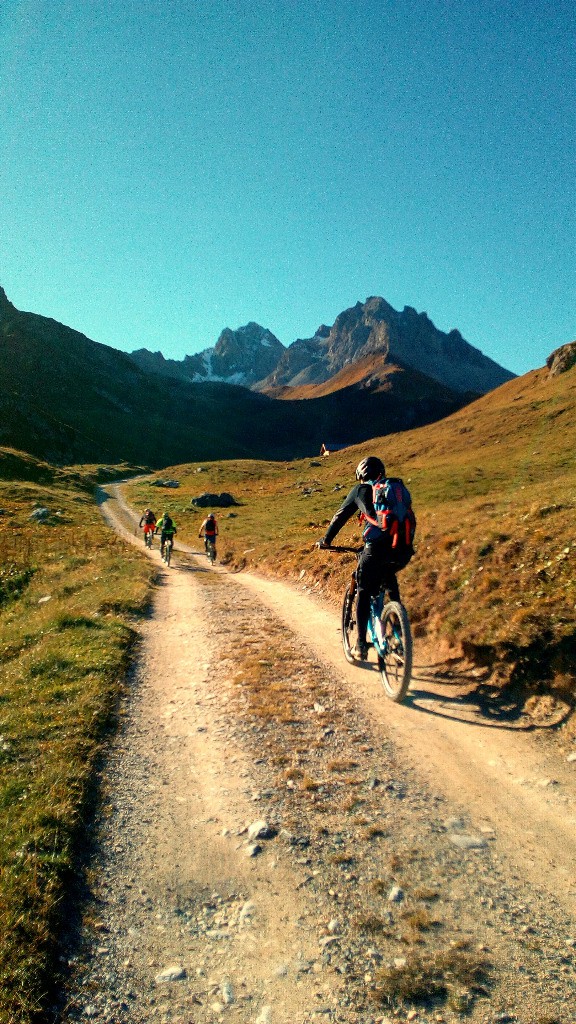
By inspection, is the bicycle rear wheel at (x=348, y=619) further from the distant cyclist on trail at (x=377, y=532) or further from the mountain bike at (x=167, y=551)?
the mountain bike at (x=167, y=551)

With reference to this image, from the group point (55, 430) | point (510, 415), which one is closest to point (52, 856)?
point (510, 415)

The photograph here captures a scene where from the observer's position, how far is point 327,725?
7.26 m

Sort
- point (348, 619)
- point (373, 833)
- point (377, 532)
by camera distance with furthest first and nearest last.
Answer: point (348, 619) < point (377, 532) < point (373, 833)

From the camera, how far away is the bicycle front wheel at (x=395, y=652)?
7637 millimetres

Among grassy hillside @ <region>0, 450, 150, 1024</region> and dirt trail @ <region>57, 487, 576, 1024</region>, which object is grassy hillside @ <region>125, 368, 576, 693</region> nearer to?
dirt trail @ <region>57, 487, 576, 1024</region>

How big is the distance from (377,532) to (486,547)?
4.45 m

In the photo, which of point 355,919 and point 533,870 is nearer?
point 355,919

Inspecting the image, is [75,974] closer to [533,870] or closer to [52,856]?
[52,856]

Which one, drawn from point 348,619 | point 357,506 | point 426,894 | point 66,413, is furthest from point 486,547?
point 66,413

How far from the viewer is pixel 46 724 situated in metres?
7.45

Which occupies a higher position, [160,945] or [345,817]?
[345,817]

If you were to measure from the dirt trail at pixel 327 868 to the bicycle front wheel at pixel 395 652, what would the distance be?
31 cm

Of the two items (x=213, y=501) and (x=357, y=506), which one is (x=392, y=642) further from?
(x=213, y=501)

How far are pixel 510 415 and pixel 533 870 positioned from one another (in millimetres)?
82547
